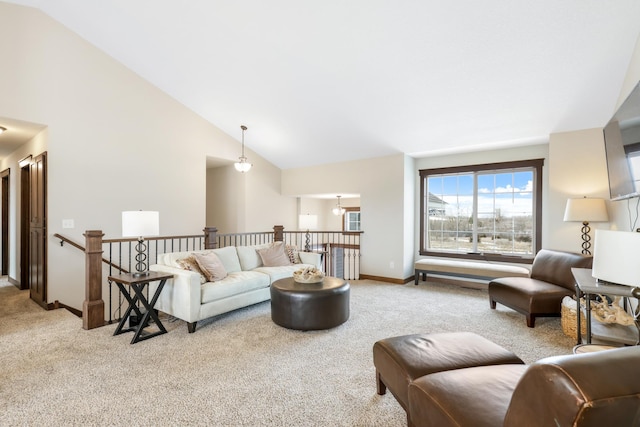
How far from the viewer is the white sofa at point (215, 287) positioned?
132 inches

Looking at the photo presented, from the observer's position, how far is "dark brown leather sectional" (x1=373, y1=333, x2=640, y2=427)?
767 mm

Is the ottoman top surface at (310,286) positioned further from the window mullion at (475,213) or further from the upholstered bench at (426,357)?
the window mullion at (475,213)

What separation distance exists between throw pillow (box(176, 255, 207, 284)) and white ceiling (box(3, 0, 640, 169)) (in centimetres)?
269

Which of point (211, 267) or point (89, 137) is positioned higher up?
point (89, 137)

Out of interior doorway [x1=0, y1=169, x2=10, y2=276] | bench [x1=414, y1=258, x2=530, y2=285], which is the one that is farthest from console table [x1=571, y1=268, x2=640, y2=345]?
interior doorway [x1=0, y1=169, x2=10, y2=276]

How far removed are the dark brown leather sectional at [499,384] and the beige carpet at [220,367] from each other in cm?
44

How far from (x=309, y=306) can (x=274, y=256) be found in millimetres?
1762

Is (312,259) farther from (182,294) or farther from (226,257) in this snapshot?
(182,294)

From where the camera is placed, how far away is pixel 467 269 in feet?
16.9

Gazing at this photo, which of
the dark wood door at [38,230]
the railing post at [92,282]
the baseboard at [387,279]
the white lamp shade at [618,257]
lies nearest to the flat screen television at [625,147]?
Answer: the white lamp shade at [618,257]

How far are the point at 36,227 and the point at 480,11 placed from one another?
6.20 m

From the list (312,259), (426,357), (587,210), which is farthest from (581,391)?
(312,259)

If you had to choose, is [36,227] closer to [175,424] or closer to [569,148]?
[175,424]

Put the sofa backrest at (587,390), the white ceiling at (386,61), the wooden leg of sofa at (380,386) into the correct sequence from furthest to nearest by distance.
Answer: the white ceiling at (386,61) → the wooden leg of sofa at (380,386) → the sofa backrest at (587,390)
